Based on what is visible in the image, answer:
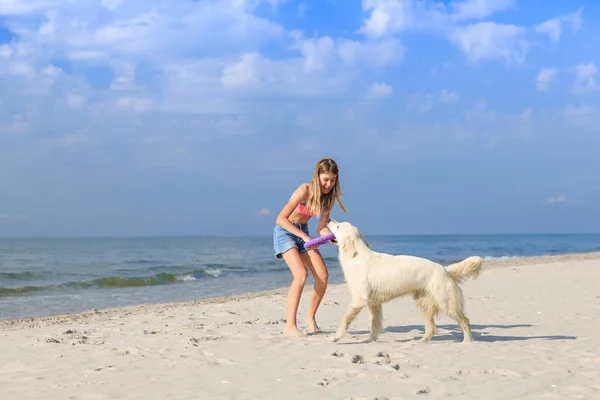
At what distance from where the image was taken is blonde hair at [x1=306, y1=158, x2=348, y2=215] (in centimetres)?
692

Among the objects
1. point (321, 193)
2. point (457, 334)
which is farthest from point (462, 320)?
point (321, 193)

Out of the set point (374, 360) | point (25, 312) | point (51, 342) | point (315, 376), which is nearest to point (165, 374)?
point (315, 376)

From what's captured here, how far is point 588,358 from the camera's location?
5715 millimetres

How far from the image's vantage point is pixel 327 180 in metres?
6.91

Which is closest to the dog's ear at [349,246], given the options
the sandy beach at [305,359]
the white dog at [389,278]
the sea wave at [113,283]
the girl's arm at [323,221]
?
the white dog at [389,278]

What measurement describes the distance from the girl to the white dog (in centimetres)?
45

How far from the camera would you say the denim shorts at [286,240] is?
23.4 ft

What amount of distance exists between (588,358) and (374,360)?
1958mm

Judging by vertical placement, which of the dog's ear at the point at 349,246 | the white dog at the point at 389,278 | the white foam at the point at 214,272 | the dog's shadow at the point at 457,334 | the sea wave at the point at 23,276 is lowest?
the white foam at the point at 214,272

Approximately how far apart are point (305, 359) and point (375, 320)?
1.22 metres

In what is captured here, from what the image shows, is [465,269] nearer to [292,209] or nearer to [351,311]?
[351,311]

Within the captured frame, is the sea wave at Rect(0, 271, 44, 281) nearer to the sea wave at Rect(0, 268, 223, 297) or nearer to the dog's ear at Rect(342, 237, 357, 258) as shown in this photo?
the sea wave at Rect(0, 268, 223, 297)

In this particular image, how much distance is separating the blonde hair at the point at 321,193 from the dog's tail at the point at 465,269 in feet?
4.53

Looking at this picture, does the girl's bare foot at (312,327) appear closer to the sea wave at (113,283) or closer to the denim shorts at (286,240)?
the denim shorts at (286,240)
